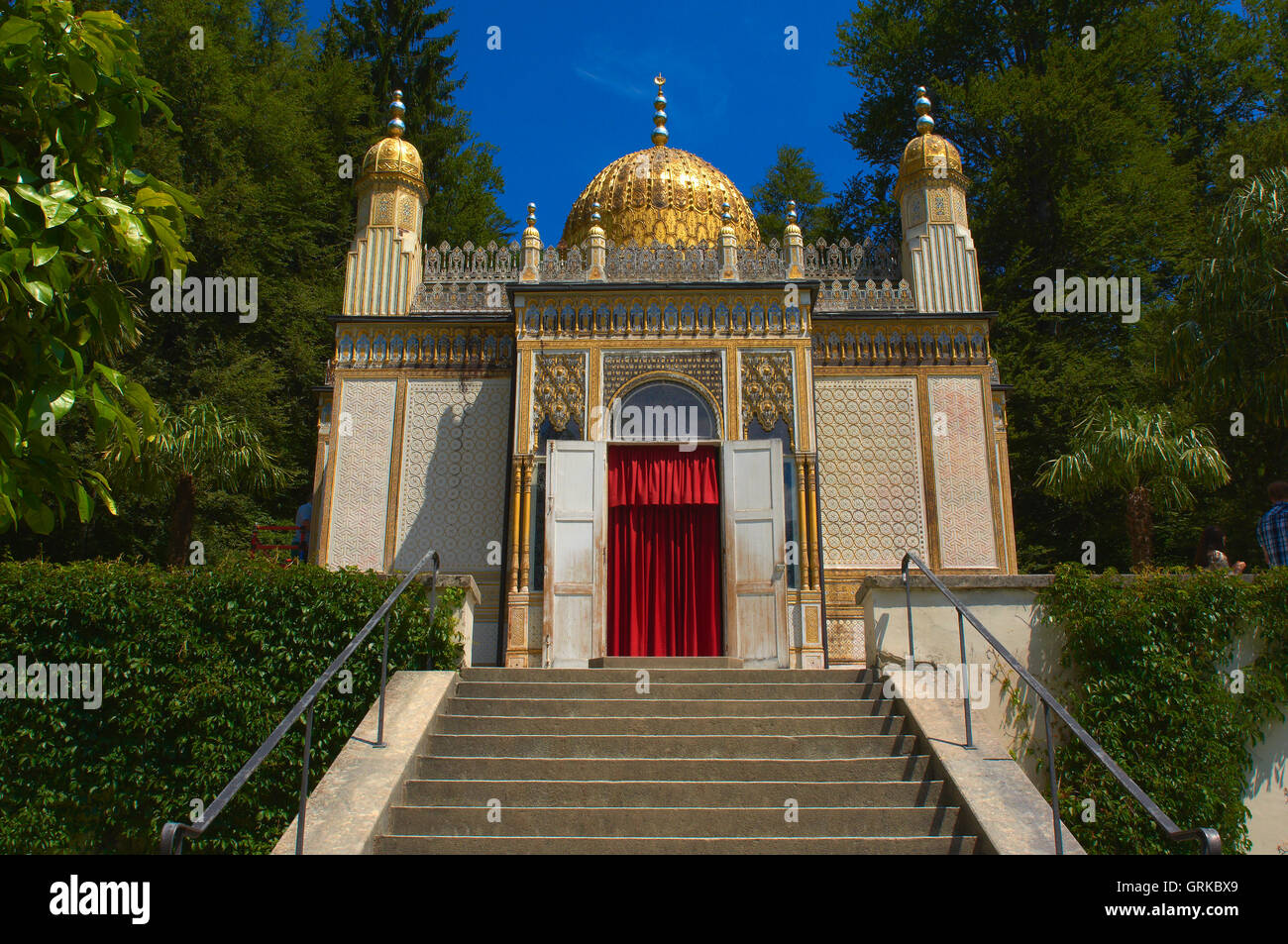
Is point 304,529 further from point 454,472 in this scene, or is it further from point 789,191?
point 789,191

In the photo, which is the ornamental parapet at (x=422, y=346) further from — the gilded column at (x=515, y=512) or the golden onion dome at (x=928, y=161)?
the golden onion dome at (x=928, y=161)

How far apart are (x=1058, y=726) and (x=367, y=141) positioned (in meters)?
23.7

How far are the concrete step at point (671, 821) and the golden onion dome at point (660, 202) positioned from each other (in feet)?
37.7

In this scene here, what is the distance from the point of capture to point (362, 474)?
47.3ft

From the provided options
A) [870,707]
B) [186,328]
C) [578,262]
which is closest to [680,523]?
[578,262]

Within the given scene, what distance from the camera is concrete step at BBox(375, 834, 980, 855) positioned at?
6.32 metres

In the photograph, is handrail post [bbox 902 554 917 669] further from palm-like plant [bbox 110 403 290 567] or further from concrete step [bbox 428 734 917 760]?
palm-like plant [bbox 110 403 290 567]

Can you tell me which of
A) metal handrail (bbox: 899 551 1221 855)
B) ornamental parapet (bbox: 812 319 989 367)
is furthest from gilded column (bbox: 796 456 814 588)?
metal handrail (bbox: 899 551 1221 855)

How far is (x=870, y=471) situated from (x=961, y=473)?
1.27 meters

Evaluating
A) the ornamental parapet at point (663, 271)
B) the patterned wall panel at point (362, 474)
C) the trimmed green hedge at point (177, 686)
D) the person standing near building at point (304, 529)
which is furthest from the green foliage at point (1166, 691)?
the person standing near building at point (304, 529)

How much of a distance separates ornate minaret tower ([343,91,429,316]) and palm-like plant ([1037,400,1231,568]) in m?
9.89

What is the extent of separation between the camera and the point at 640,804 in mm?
6961

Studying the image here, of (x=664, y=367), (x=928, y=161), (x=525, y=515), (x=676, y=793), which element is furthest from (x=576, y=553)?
(x=928, y=161)

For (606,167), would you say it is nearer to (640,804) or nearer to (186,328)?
(186,328)
